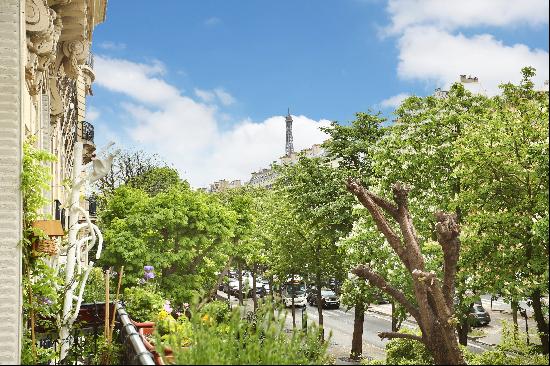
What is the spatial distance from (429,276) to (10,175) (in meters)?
6.25

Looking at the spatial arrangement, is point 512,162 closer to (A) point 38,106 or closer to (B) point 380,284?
(B) point 380,284

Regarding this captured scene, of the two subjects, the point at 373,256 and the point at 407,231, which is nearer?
the point at 407,231

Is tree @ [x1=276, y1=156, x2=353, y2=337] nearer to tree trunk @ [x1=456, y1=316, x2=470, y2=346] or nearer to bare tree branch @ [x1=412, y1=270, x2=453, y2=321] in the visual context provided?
tree trunk @ [x1=456, y1=316, x2=470, y2=346]

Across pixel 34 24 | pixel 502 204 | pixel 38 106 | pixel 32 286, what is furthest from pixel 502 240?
pixel 38 106

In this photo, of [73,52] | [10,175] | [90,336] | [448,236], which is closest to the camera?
[448,236]

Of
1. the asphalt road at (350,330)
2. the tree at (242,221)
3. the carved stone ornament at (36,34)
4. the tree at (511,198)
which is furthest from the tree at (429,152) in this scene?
the carved stone ornament at (36,34)

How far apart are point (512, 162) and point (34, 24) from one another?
998 centimetres

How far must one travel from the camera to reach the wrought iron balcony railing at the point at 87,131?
120 ft

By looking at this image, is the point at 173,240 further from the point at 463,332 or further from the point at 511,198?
the point at 511,198

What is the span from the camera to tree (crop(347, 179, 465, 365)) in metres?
7.04

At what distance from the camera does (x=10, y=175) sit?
8953 mm

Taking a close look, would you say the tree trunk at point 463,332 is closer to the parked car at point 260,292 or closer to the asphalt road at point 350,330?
the asphalt road at point 350,330

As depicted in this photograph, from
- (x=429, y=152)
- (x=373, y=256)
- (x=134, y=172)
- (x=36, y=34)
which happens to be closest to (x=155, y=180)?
(x=134, y=172)

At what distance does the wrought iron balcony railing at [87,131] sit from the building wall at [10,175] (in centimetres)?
2796
